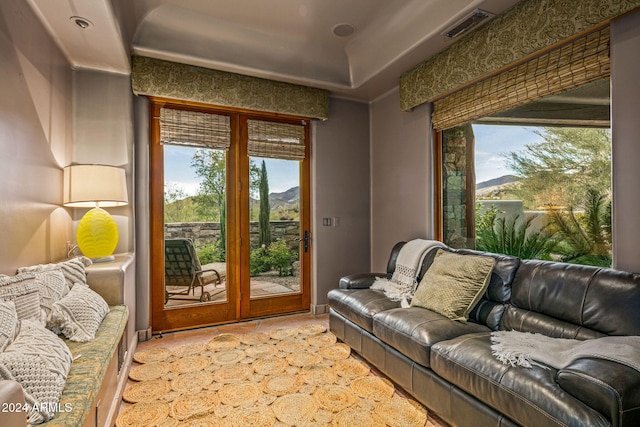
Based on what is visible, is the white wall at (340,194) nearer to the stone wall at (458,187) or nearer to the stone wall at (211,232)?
the stone wall at (211,232)

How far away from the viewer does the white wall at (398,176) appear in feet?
11.5

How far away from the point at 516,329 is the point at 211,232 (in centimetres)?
287

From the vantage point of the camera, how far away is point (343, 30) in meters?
3.35

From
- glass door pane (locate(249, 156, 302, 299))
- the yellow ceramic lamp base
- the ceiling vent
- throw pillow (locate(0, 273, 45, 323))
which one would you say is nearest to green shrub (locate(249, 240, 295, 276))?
glass door pane (locate(249, 156, 302, 299))

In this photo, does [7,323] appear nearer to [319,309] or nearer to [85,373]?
[85,373]

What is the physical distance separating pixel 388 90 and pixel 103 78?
2922 millimetres

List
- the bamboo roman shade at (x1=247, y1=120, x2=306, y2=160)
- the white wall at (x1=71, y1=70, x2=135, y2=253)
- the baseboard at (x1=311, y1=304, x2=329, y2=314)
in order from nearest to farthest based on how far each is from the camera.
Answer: the white wall at (x1=71, y1=70, x2=135, y2=253) → the bamboo roman shade at (x1=247, y1=120, x2=306, y2=160) → the baseboard at (x1=311, y1=304, x2=329, y2=314)

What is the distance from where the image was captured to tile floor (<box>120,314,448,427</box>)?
125 inches

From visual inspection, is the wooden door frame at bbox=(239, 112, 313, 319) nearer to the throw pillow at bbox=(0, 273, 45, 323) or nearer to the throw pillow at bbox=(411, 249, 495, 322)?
the throw pillow at bbox=(411, 249, 495, 322)

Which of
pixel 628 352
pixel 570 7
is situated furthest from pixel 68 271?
pixel 570 7

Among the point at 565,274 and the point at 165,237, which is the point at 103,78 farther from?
the point at 565,274

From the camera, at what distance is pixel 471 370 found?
1682 millimetres

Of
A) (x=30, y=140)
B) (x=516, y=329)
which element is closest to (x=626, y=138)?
(x=516, y=329)

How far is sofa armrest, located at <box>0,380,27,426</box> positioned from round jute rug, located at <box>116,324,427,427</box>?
3.86 feet
